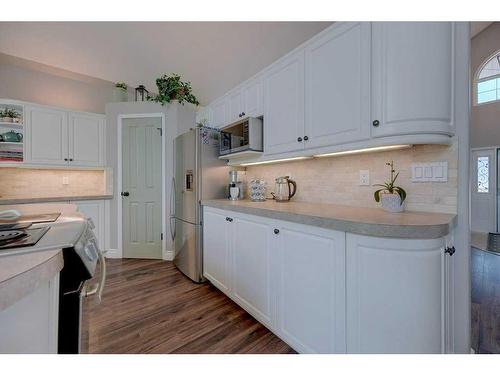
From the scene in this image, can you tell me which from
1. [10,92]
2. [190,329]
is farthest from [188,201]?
[10,92]

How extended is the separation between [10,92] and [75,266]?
13.4ft

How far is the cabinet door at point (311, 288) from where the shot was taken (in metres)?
1.14

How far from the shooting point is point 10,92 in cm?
320

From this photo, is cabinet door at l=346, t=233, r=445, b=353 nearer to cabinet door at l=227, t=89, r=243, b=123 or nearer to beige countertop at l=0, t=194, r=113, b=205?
cabinet door at l=227, t=89, r=243, b=123

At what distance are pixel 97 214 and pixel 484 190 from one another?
7978 millimetres

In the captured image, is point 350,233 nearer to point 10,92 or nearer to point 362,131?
point 362,131

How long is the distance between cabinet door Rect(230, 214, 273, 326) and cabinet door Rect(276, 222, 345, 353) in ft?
0.41

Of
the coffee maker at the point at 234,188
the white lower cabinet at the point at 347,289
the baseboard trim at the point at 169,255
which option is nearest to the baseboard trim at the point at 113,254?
the baseboard trim at the point at 169,255

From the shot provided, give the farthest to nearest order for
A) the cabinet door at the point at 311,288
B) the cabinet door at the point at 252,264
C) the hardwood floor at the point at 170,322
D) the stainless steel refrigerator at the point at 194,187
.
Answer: the stainless steel refrigerator at the point at 194,187 → the cabinet door at the point at 252,264 → the hardwood floor at the point at 170,322 → the cabinet door at the point at 311,288

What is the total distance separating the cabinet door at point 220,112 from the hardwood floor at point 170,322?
74.3 inches

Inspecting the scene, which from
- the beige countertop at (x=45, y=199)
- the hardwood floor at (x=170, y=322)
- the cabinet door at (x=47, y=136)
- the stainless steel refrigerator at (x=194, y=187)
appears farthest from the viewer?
the cabinet door at (x=47, y=136)

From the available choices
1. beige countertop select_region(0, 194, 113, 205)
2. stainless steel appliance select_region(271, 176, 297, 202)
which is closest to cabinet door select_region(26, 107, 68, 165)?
beige countertop select_region(0, 194, 113, 205)

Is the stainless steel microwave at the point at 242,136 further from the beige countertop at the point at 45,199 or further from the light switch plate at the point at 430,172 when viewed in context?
the beige countertop at the point at 45,199

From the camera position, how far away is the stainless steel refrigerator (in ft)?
7.97
